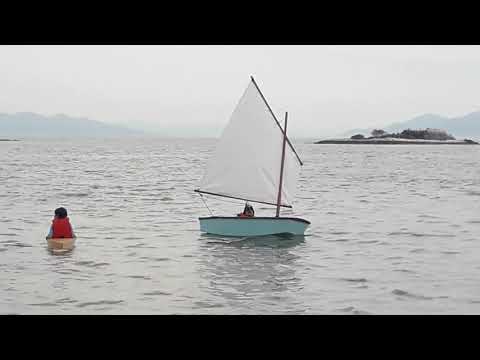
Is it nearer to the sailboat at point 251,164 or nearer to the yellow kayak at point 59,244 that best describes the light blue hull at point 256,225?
the sailboat at point 251,164

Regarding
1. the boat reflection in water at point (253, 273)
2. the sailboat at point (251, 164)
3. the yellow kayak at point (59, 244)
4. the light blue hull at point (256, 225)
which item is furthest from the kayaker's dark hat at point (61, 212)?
the light blue hull at point (256, 225)

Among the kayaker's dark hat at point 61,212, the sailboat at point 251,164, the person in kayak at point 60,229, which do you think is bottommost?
the person in kayak at point 60,229

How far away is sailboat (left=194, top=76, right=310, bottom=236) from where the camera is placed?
2381 cm

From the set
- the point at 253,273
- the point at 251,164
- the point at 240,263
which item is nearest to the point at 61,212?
the point at 240,263

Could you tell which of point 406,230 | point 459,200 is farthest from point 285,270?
point 459,200

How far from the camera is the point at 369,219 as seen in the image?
3472cm

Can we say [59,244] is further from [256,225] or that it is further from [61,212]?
[256,225]

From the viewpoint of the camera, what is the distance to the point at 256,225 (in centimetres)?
2341

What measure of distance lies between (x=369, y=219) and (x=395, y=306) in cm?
2074

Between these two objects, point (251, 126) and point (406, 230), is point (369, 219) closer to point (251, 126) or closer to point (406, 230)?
point (406, 230)

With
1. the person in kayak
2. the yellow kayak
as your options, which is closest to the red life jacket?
the person in kayak

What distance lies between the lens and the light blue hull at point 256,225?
75.8ft

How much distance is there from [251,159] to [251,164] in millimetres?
211

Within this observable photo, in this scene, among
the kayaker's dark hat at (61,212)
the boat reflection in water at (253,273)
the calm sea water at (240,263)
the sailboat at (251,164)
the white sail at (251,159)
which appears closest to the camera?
the boat reflection in water at (253,273)
